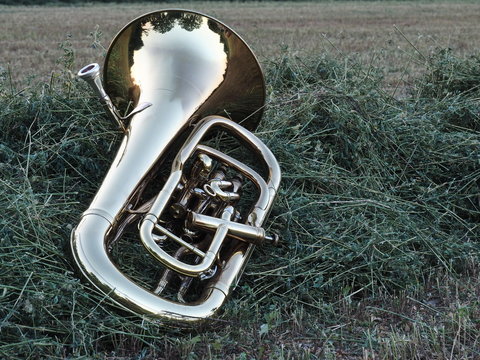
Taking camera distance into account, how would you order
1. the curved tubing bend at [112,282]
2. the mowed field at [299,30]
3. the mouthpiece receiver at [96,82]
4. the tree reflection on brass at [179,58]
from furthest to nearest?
1. the mowed field at [299,30]
2. the tree reflection on brass at [179,58]
3. the mouthpiece receiver at [96,82]
4. the curved tubing bend at [112,282]

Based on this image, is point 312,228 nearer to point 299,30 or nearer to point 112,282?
point 112,282

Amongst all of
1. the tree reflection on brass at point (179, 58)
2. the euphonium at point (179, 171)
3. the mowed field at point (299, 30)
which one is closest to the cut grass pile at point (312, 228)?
the euphonium at point (179, 171)

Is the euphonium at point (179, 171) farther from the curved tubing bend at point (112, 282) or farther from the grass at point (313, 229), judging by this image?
the grass at point (313, 229)

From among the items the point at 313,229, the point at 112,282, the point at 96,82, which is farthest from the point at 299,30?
the point at 112,282

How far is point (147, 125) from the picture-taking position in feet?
9.79

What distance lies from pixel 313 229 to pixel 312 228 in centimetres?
2

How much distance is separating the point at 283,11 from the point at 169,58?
44.4ft

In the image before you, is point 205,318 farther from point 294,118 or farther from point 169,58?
point 294,118

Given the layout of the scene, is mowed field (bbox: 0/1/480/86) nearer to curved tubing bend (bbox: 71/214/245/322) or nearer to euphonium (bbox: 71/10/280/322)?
euphonium (bbox: 71/10/280/322)

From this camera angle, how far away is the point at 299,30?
1198cm

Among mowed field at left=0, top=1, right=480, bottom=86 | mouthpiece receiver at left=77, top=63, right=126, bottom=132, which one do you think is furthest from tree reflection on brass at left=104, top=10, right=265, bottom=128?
mowed field at left=0, top=1, right=480, bottom=86

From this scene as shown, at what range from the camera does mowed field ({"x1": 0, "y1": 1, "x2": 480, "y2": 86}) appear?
8.17 metres

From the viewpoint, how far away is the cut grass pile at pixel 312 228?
255 cm

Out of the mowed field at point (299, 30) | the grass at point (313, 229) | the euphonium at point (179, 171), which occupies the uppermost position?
the euphonium at point (179, 171)
